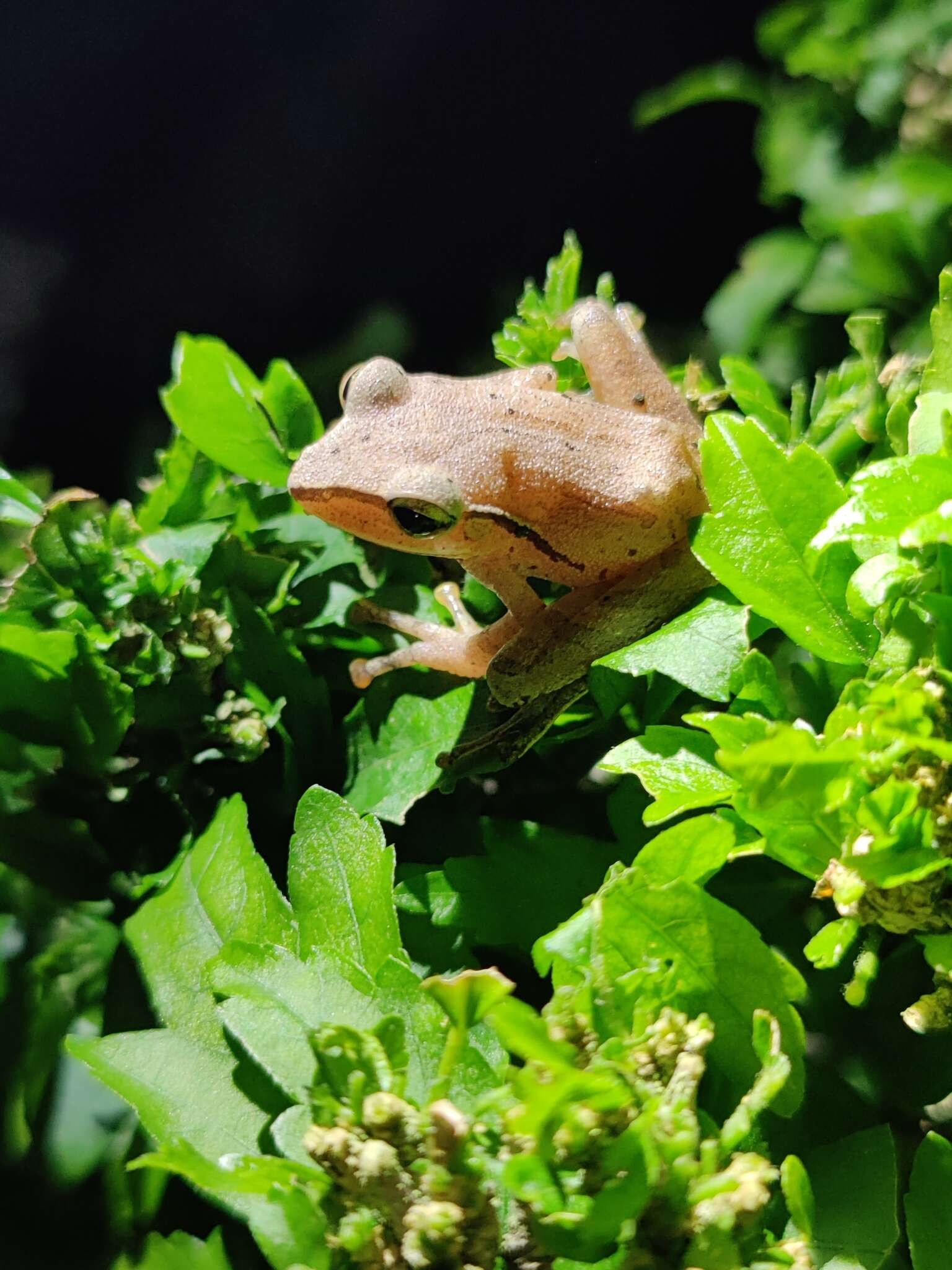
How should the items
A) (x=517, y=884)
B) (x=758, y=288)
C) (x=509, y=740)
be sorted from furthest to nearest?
(x=758, y=288) → (x=509, y=740) → (x=517, y=884)

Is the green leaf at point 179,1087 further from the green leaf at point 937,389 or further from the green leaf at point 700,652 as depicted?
the green leaf at point 937,389

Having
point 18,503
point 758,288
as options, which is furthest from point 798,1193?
point 758,288

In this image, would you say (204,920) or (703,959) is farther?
(204,920)

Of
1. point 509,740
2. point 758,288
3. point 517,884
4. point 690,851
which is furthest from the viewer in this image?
point 758,288

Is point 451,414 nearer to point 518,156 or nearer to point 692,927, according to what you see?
point 692,927

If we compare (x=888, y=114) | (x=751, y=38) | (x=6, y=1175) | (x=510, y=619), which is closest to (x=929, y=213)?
(x=888, y=114)

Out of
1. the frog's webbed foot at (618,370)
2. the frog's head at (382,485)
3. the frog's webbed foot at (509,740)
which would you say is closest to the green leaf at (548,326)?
the frog's webbed foot at (618,370)

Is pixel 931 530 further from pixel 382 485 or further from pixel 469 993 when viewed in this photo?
pixel 382 485
